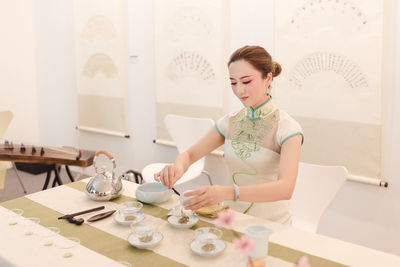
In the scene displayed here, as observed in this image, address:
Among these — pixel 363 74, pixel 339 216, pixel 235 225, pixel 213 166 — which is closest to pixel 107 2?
pixel 213 166

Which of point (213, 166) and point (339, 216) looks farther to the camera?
point (213, 166)

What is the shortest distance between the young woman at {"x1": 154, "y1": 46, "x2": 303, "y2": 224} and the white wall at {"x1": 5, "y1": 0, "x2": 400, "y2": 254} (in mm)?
1067

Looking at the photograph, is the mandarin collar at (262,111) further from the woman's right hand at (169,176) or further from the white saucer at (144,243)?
the white saucer at (144,243)

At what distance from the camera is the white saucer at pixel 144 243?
4.25 ft

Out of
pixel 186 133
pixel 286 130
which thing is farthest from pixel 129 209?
pixel 186 133

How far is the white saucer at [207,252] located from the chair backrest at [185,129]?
72.5 inches

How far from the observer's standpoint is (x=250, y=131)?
1792 mm

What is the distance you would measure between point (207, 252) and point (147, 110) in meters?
2.69

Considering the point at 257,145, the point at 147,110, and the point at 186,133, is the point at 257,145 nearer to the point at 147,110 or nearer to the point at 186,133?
the point at 186,133

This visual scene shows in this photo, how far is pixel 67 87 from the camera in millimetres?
Result: 4582

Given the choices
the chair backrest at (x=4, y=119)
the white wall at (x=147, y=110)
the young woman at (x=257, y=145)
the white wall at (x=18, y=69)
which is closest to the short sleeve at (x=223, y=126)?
the young woman at (x=257, y=145)

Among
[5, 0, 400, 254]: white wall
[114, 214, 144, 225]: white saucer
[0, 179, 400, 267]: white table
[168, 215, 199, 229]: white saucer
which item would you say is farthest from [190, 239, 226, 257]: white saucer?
[5, 0, 400, 254]: white wall

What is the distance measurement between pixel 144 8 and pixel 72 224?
2.61 metres

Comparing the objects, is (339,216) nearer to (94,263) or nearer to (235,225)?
(235,225)
